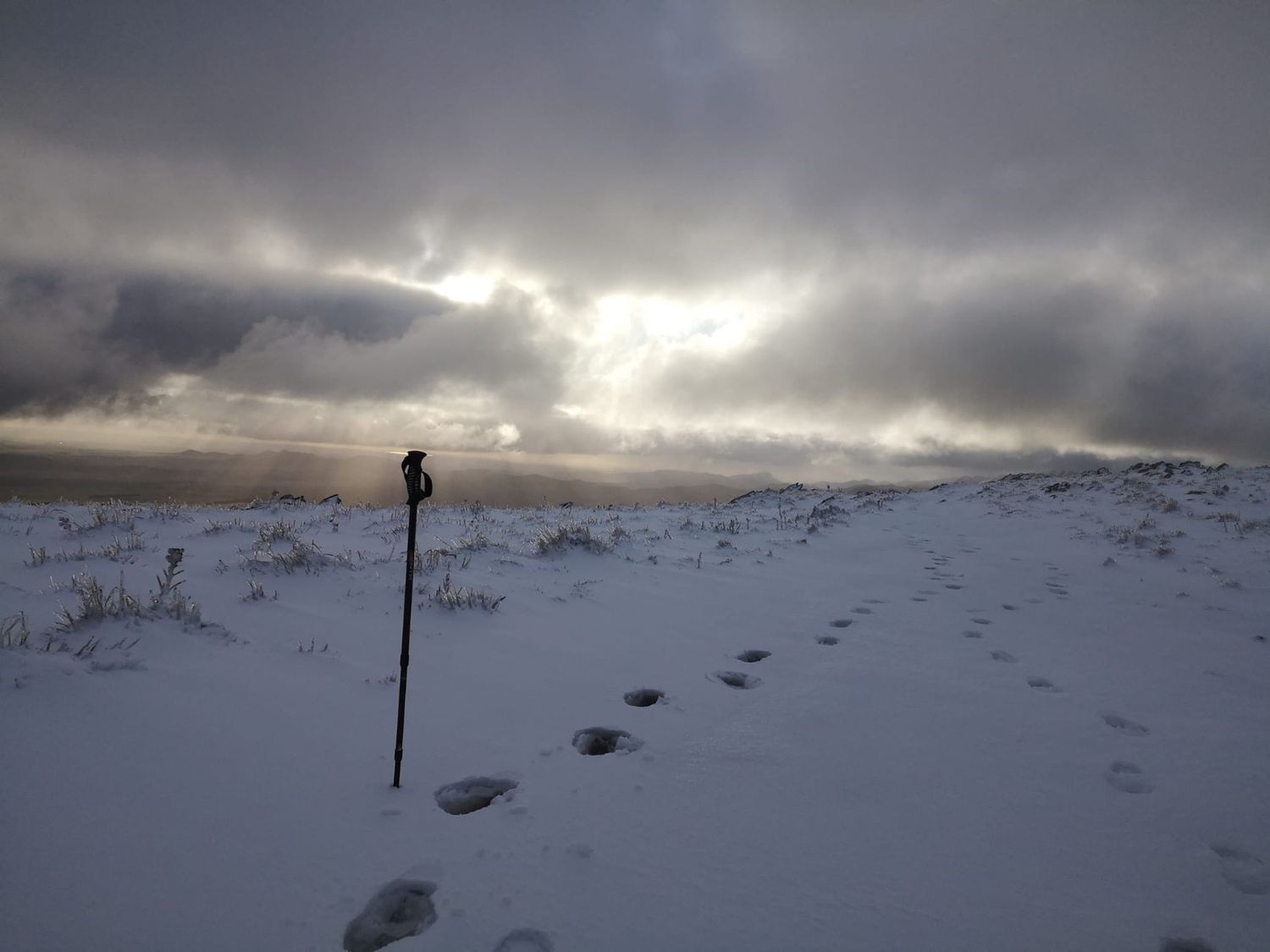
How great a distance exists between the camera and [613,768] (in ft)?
9.10

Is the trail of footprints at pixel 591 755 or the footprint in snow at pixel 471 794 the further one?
the footprint in snow at pixel 471 794

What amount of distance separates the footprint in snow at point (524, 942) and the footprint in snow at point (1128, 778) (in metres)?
2.84

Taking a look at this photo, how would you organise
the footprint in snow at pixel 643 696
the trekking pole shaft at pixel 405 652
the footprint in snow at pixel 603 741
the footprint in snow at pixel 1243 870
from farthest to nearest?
1. the footprint in snow at pixel 643 696
2. the footprint in snow at pixel 603 741
3. the trekking pole shaft at pixel 405 652
4. the footprint in snow at pixel 1243 870

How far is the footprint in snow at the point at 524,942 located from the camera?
5.77ft

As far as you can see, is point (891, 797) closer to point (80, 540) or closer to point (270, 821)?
point (270, 821)

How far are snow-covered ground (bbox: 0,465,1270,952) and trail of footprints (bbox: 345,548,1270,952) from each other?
16 millimetres

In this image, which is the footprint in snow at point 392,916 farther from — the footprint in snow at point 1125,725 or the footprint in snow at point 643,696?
the footprint in snow at point 1125,725

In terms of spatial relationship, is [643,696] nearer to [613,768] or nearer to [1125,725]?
[613,768]

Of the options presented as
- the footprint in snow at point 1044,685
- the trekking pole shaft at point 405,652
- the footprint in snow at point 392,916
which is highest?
the trekking pole shaft at point 405,652

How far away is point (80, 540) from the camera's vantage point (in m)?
7.40

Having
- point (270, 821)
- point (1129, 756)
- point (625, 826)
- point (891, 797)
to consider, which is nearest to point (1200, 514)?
point (1129, 756)

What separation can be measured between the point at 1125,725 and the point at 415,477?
442cm

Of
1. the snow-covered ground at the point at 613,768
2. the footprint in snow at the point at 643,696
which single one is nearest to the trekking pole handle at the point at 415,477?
Answer: the snow-covered ground at the point at 613,768

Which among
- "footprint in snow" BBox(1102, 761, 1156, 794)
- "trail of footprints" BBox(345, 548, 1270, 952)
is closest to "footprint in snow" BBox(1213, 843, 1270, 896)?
"trail of footprints" BBox(345, 548, 1270, 952)
